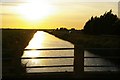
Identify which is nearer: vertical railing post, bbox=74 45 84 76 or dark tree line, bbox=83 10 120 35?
vertical railing post, bbox=74 45 84 76

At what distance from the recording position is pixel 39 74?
1022 cm

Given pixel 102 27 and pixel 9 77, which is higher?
pixel 102 27

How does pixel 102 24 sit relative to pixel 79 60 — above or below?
above

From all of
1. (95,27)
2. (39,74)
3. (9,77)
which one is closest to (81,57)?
(39,74)

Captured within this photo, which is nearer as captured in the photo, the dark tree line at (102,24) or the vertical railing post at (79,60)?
the vertical railing post at (79,60)

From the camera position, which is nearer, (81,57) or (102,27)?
(81,57)

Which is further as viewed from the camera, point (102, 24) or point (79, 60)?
point (102, 24)

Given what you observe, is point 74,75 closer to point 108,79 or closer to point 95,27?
point 108,79

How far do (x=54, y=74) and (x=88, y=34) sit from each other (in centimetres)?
8039

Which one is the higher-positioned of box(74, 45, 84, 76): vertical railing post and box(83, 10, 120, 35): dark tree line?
box(83, 10, 120, 35): dark tree line

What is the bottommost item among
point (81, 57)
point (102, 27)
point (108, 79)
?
point (108, 79)

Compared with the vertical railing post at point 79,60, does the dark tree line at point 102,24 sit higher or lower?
higher

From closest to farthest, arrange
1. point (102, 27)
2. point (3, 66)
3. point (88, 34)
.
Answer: point (3, 66)
point (102, 27)
point (88, 34)

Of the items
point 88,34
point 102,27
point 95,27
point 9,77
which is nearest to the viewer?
point 9,77
